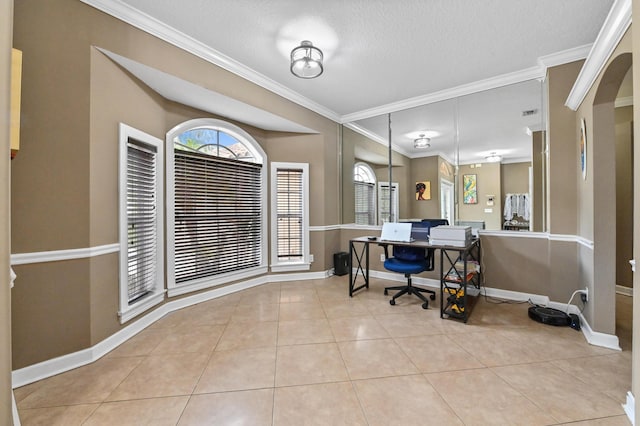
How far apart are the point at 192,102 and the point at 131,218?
57.6 inches

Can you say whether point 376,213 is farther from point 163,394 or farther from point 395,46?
point 163,394

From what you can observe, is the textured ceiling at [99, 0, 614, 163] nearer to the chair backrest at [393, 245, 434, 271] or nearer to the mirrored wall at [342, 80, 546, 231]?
the mirrored wall at [342, 80, 546, 231]

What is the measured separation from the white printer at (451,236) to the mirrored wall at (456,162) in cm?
97

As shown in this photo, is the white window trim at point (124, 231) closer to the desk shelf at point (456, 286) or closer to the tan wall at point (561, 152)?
the desk shelf at point (456, 286)

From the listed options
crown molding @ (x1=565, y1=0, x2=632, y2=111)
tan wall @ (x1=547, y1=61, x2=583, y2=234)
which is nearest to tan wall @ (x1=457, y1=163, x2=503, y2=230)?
tan wall @ (x1=547, y1=61, x2=583, y2=234)

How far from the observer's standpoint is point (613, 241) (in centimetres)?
209

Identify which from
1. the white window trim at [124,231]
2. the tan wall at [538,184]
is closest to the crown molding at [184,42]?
the white window trim at [124,231]

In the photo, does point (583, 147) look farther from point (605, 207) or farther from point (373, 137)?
point (373, 137)

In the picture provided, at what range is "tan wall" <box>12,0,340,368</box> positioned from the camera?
1713 millimetres

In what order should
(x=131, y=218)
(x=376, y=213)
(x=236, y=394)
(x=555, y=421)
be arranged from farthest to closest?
1. (x=376, y=213)
2. (x=131, y=218)
3. (x=236, y=394)
4. (x=555, y=421)

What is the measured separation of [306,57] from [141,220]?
2247 mm

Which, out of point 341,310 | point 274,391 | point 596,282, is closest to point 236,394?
point 274,391

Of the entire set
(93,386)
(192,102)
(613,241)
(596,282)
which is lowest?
(93,386)

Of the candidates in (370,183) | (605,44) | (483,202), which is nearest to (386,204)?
(370,183)
